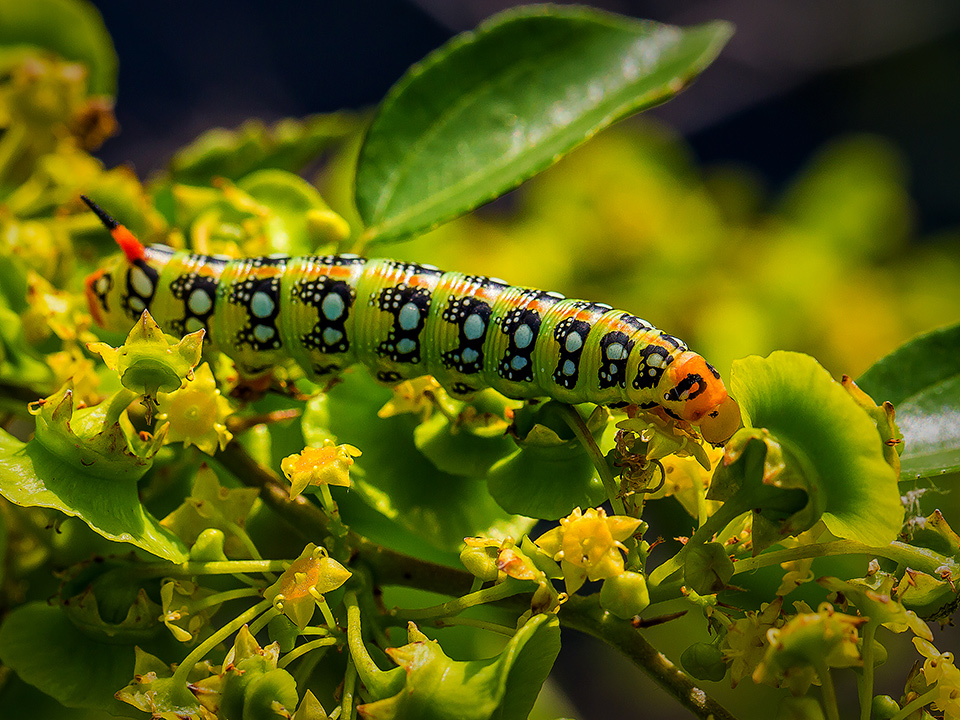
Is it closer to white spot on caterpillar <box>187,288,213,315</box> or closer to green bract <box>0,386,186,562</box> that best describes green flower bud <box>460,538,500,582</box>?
green bract <box>0,386,186,562</box>

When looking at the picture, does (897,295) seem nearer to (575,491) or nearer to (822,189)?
(822,189)

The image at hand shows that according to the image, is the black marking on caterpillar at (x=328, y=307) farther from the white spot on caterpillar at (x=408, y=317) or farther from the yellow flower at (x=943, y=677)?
the yellow flower at (x=943, y=677)

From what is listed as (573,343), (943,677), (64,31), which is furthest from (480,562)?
(64,31)

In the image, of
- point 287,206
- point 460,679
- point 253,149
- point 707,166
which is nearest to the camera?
point 460,679

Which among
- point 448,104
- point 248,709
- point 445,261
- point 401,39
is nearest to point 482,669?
point 248,709

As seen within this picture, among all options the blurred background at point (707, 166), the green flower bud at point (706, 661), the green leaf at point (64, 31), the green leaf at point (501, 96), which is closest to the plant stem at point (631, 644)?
the green flower bud at point (706, 661)

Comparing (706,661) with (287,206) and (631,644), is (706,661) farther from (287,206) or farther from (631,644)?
(287,206)
